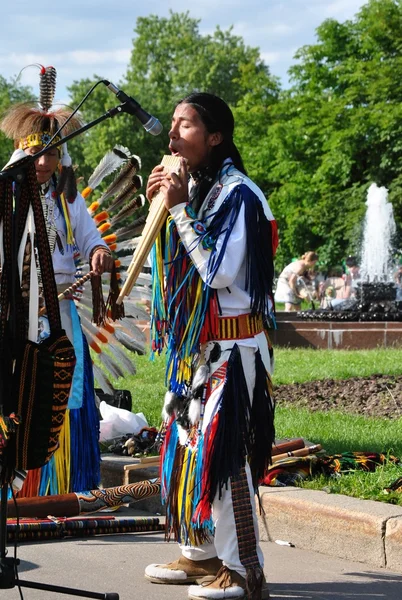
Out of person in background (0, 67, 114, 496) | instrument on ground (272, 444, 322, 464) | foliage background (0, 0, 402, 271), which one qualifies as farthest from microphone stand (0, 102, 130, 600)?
foliage background (0, 0, 402, 271)

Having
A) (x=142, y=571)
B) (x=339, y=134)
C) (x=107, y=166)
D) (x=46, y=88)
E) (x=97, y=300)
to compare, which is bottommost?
(x=142, y=571)

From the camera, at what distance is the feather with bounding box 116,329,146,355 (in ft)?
21.5

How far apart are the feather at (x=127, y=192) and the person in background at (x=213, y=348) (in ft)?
6.47

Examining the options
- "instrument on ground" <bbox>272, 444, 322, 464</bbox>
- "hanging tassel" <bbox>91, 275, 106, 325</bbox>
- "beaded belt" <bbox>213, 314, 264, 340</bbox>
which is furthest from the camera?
"instrument on ground" <bbox>272, 444, 322, 464</bbox>

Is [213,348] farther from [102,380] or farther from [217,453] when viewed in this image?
[102,380]

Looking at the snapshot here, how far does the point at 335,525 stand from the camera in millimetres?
4629

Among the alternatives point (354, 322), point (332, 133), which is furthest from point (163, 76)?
point (354, 322)

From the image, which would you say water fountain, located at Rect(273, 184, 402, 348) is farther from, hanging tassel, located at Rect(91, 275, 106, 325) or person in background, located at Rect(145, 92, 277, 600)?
person in background, located at Rect(145, 92, 277, 600)

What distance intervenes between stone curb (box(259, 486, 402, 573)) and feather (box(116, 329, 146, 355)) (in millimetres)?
1766

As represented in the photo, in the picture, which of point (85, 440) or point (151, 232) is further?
point (85, 440)

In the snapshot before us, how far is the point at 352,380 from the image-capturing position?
30.9ft

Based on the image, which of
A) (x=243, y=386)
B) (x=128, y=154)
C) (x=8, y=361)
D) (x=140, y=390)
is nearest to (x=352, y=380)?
(x=140, y=390)

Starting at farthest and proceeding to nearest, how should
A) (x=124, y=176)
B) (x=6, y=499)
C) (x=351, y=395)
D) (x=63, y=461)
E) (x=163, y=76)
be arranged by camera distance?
(x=163, y=76) → (x=351, y=395) → (x=124, y=176) → (x=63, y=461) → (x=6, y=499)

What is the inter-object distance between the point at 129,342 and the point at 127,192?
101cm
